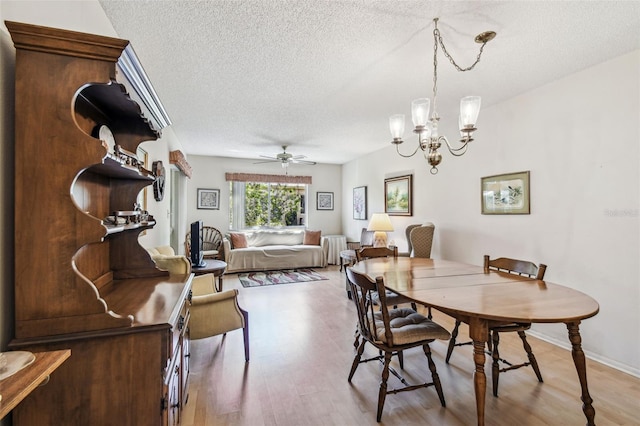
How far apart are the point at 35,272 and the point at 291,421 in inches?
59.1

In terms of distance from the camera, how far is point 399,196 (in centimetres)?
527

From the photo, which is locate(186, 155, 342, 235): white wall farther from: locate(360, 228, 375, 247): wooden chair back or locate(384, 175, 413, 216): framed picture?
locate(384, 175, 413, 216): framed picture

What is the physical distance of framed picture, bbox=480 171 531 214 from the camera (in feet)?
10.3

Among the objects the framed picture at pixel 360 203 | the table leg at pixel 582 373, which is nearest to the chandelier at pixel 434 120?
the table leg at pixel 582 373

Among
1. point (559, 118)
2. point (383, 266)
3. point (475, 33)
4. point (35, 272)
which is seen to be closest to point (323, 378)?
point (383, 266)

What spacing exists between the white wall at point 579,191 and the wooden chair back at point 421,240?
0.46m

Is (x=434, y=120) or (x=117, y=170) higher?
(x=434, y=120)

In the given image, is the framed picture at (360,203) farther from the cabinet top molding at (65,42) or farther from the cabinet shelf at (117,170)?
the cabinet top molding at (65,42)

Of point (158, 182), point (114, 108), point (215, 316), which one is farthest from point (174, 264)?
point (158, 182)

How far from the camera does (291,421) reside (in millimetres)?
1771

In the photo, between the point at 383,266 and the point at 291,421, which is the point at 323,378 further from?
the point at 383,266

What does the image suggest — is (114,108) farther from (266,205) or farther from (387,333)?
(266,205)

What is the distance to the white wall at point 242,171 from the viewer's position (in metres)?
6.60

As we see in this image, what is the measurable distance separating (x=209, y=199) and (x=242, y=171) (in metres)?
0.97
